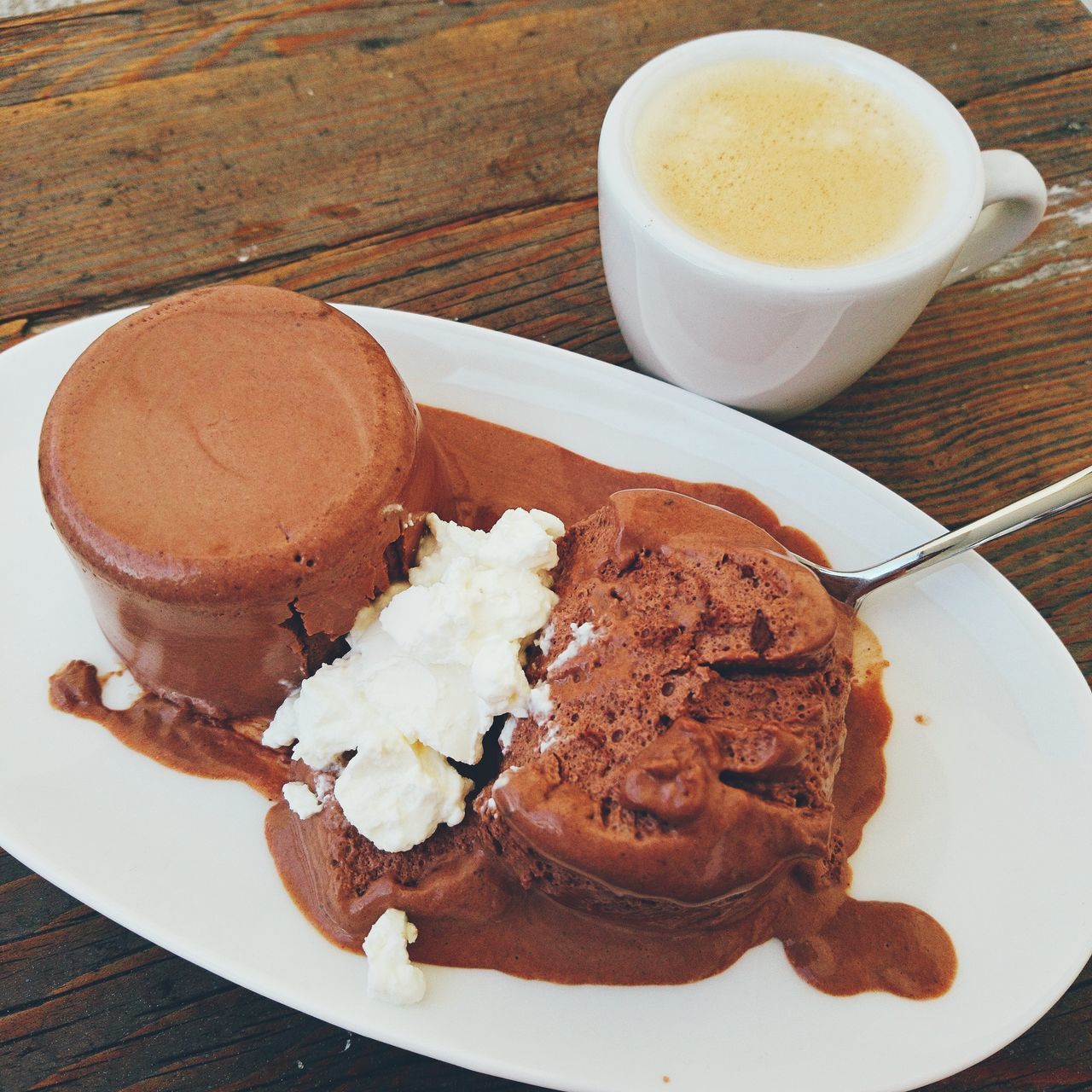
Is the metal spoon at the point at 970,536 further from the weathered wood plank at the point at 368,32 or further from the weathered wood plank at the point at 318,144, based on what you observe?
the weathered wood plank at the point at 368,32

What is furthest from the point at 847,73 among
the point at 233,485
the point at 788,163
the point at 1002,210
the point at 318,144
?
the point at 233,485

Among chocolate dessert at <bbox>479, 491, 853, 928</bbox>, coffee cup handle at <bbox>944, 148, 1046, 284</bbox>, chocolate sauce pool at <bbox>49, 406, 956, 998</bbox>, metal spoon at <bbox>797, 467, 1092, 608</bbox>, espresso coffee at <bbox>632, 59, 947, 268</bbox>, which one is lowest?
chocolate sauce pool at <bbox>49, 406, 956, 998</bbox>

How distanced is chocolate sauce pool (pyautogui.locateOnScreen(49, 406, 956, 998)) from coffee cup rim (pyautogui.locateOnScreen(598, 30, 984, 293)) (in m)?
0.77

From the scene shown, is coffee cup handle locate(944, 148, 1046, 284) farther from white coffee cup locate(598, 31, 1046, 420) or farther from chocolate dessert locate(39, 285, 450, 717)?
chocolate dessert locate(39, 285, 450, 717)

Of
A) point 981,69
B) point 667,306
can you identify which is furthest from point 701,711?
point 981,69

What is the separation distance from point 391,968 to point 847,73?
1.76 metres

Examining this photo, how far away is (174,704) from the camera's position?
64.5 inches

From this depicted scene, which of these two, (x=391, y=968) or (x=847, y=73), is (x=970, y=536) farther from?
(x=391, y=968)

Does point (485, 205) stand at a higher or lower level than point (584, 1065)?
higher

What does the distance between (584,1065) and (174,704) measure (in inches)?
33.7

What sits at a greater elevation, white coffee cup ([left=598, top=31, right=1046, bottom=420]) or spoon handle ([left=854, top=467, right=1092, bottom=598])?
white coffee cup ([left=598, top=31, right=1046, bottom=420])

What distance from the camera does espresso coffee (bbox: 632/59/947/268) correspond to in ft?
5.63

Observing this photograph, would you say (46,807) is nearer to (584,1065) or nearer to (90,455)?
(90,455)

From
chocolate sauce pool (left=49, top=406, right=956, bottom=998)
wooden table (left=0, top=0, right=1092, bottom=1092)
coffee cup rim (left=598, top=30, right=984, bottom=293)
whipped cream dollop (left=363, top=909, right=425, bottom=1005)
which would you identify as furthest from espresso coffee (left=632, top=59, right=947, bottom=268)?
whipped cream dollop (left=363, top=909, right=425, bottom=1005)
